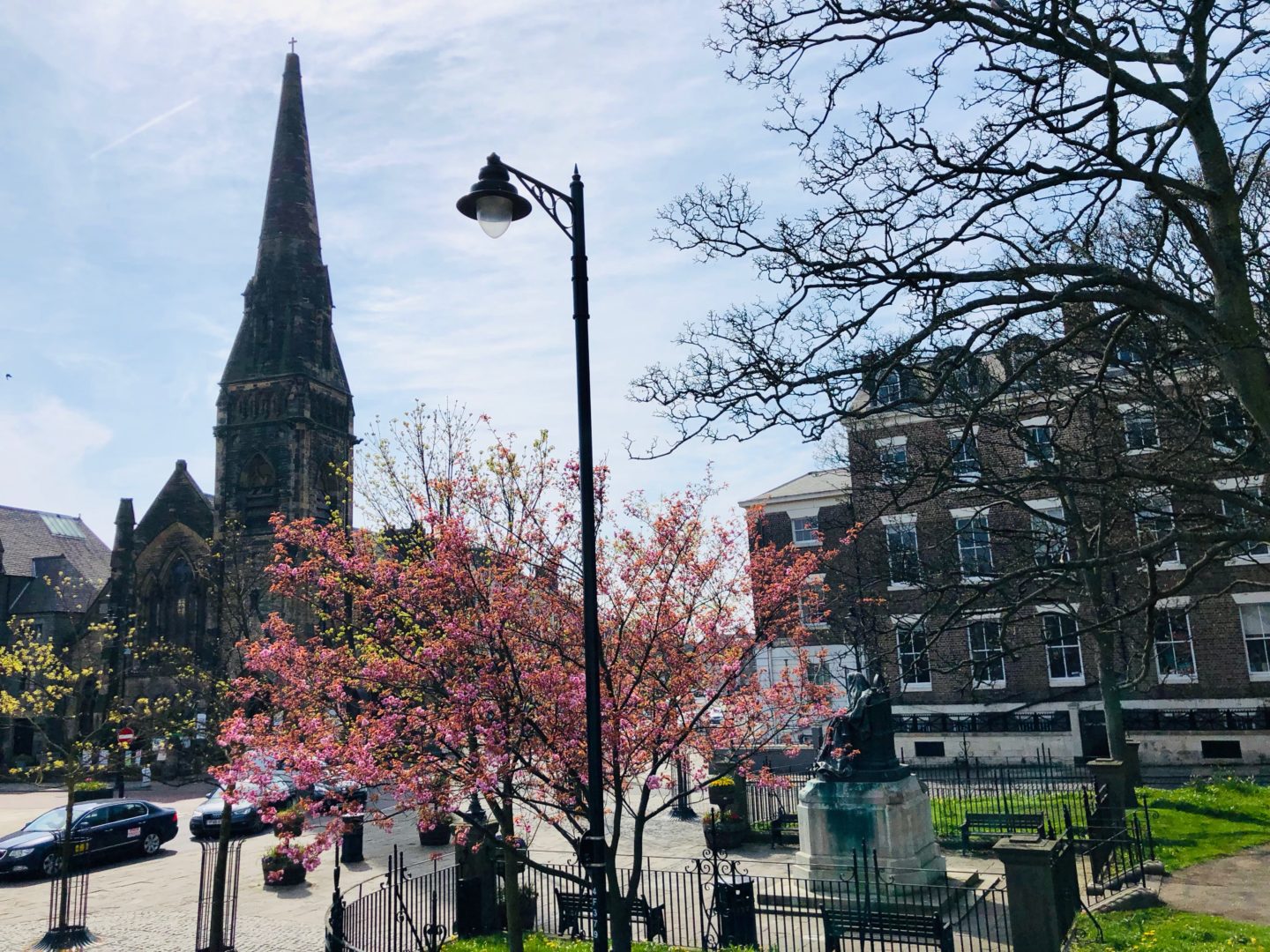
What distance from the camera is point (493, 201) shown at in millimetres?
7566

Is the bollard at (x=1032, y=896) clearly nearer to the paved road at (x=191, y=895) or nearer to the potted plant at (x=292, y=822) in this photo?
the paved road at (x=191, y=895)

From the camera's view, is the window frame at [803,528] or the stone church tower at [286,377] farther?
the stone church tower at [286,377]

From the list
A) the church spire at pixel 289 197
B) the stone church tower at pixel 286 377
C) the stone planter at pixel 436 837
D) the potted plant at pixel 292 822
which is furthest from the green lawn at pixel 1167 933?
the church spire at pixel 289 197

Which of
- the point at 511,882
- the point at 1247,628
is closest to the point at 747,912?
the point at 511,882

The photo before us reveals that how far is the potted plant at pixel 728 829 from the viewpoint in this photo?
786 inches

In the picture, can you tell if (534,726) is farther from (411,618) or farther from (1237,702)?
(1237,702)

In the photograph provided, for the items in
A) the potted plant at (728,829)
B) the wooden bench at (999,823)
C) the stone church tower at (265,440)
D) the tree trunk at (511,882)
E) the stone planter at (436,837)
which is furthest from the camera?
the stone church tower at (265,440)

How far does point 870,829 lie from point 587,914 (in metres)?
4.71

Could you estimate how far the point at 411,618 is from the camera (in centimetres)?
1179

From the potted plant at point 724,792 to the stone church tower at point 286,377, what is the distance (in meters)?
30.4

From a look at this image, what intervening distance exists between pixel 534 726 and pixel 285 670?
15.6 ft

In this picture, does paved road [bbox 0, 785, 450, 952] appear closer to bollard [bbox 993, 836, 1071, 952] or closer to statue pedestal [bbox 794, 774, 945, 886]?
statue pedestal [bbox 794, 774, 945, 886]

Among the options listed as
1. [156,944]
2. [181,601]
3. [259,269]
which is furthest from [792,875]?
[259,269]

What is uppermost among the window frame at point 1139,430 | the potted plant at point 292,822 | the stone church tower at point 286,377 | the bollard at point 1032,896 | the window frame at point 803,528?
the stone church tower at point 286,377
